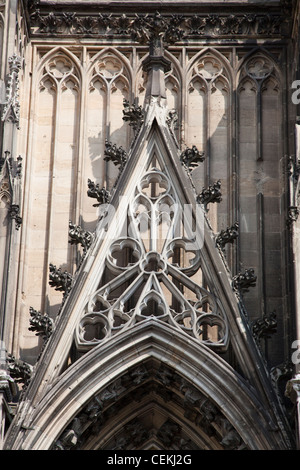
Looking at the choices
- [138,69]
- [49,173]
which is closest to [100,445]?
[49,173]

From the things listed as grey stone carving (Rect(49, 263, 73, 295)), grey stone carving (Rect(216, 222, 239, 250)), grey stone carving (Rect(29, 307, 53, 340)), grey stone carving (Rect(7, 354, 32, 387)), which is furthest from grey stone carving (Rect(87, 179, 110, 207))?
grey stone carving (Rect(7, 354, 32, 387))

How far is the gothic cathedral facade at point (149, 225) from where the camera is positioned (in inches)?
704

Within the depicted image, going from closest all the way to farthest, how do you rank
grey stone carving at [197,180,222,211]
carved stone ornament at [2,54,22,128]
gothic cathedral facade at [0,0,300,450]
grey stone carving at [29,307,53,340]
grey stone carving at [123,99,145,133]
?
gothic cathedral facade at [0,0,300,450] < grey stone carving at [29,307,53,340] < grey stone carving at [197,180,222,211] < carved stone ornament at [2,54,22,128] < grey stone carving at [123,99,145,133]

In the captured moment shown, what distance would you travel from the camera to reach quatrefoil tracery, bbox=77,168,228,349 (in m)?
18.3

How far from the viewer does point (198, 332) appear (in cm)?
1828

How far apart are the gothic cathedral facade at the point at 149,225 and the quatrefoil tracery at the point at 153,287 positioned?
0.02 metres

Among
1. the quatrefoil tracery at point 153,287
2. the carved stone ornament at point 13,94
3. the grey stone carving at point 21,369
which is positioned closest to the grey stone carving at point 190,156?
the quatrefoil tracery at point 153,287

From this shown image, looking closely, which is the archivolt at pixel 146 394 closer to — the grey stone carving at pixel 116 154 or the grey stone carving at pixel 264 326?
the grey stone carving at pixel 264 326

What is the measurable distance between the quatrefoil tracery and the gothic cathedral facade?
0.02 m

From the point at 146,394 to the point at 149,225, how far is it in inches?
82.9

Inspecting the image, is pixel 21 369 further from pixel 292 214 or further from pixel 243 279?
pixel 292 214

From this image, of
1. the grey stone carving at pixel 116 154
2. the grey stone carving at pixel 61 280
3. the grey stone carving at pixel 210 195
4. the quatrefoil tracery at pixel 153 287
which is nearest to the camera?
the quatrefoil tracery at pixel 153 287

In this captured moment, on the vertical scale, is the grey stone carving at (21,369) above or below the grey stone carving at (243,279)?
below

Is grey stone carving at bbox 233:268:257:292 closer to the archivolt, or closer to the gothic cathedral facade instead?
the gothic cathedral facade
